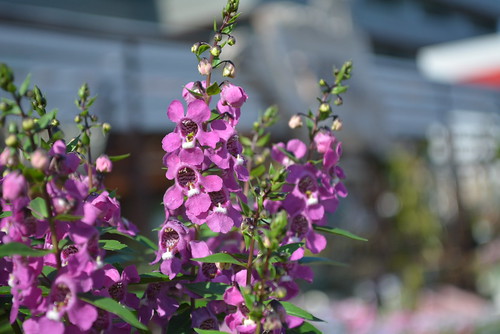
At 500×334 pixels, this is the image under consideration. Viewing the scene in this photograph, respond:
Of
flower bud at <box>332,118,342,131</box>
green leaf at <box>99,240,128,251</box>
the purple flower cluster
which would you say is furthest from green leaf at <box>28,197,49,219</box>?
flower bud at <box>332,118,342,131</box>

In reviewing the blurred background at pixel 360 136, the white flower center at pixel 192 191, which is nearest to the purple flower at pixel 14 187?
the white flower center at pixel 192 191

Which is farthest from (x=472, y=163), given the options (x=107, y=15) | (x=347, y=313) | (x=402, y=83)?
(x=107, y=15)

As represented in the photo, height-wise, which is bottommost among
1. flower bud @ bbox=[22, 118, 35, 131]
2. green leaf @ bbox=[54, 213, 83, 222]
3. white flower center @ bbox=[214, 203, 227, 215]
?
green leaf @ bbox=[54, 213, 83, 222]

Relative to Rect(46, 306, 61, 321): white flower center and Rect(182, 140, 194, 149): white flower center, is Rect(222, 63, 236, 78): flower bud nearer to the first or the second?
Rect(182, 140, 194, 149): white flower center

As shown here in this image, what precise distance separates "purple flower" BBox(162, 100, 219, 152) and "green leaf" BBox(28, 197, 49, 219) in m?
0.17

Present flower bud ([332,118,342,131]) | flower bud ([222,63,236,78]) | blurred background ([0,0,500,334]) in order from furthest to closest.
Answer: blurred background ([0,0,500,334]) → flower bud ([332,118,342,131]) → flower bud ([222,63,236,78])

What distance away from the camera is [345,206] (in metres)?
7.38

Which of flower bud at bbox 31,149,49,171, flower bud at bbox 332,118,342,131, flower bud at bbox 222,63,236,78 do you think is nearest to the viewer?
flower bud at bbox 31,149,49,171

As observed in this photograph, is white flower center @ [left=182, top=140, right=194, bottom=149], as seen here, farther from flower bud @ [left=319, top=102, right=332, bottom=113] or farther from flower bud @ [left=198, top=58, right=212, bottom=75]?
flower bud @ [left=319, top=102, right=332, bottom=113]

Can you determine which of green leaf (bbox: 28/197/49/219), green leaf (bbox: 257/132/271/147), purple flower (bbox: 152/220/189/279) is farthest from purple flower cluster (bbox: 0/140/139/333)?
green leaf (bbox: 257/132/271/147)

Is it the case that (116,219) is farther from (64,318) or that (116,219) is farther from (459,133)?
(459,133)

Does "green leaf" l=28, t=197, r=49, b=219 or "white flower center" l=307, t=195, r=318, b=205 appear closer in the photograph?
"green leaf" l=28, t=197, r=49, b=219

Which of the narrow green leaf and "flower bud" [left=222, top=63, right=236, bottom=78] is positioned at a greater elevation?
"flower bud" [left=222, top=63, right=236, bottom=78]

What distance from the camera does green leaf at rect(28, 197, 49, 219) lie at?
26.1 inches
